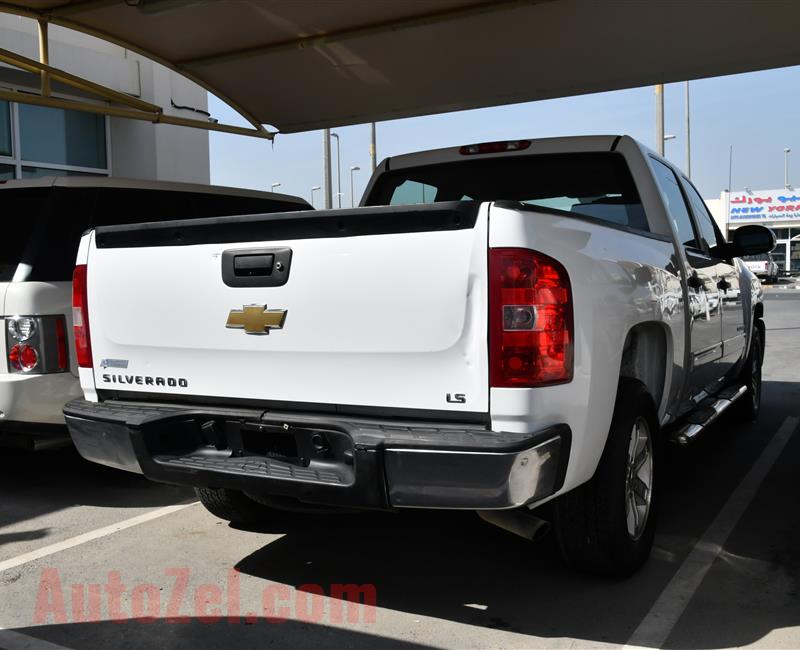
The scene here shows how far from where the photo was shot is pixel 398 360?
9.91 feet

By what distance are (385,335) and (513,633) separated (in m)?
1.25

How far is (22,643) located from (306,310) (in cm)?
164

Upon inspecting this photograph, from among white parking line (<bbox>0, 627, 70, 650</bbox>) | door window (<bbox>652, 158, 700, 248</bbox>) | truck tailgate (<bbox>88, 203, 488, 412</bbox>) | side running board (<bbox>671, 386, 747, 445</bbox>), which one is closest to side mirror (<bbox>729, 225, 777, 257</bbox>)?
door window (<bbox>652, 158, 700, 248</bbox>)

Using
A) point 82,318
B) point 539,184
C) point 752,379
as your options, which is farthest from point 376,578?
point 752,379

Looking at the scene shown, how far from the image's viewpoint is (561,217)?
10.1 ft

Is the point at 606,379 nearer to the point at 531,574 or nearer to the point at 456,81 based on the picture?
the point at 531,574

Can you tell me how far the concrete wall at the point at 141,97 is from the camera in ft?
39.4

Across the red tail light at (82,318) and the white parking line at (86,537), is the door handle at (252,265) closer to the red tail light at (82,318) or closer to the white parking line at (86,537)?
the red tail light at (82,318)

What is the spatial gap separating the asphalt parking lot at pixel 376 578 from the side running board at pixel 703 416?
0.52 metres

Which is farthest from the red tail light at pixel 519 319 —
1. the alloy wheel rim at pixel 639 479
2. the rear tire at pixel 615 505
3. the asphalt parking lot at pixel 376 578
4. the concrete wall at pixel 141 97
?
the concrete wall at pixel 141 97

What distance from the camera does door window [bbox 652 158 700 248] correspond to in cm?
477

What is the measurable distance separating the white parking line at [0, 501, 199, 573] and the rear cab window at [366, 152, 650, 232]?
221cm

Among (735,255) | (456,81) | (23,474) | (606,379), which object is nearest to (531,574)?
(606,379)

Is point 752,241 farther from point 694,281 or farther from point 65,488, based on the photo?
point 65,488
